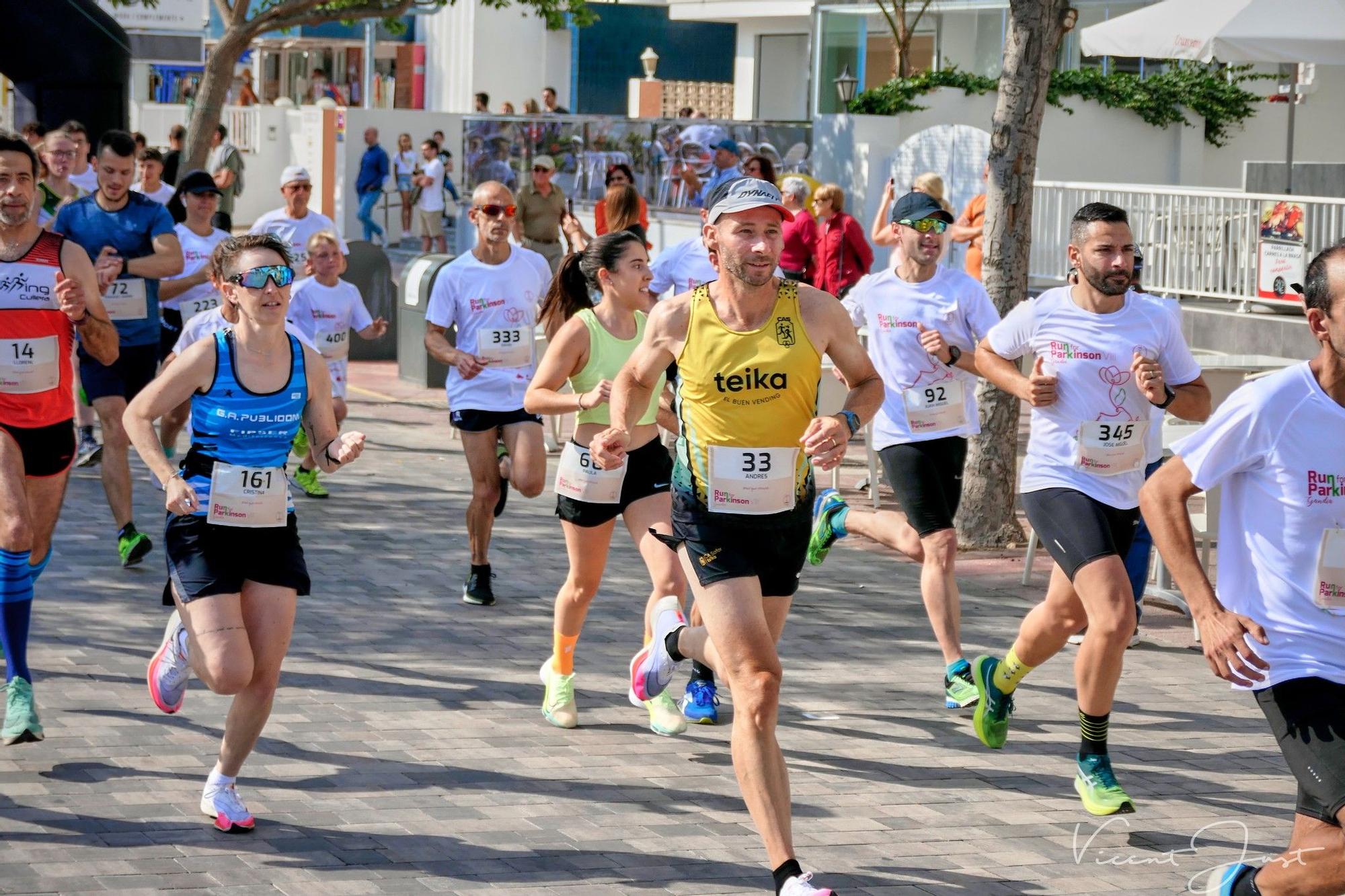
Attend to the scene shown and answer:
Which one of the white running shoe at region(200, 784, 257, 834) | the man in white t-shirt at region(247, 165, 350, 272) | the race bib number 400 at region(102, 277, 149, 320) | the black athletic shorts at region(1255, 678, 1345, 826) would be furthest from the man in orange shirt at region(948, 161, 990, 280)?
the black athletic shorts at region(1255, 678, 1345, 826)

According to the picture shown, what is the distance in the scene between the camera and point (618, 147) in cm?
2689

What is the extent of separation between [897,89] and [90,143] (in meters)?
11.1

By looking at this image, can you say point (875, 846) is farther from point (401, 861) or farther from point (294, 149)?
point (294, 149)

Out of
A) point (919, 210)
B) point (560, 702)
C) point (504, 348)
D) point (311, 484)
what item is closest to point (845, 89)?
point (311, 484)

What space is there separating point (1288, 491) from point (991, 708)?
2578 mm

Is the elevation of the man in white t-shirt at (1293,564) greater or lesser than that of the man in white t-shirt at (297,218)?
lesser

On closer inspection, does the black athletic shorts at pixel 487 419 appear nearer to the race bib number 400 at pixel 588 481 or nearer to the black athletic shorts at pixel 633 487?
the black athletic shorts at pixel 633 487

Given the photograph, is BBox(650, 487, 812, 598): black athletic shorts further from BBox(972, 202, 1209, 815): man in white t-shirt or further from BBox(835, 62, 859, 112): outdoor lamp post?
BBox(835, 62, 859, 112): outdoor lamp post

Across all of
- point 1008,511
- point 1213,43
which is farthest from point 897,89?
point 1008,511

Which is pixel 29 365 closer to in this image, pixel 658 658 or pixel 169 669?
pixel 169 669

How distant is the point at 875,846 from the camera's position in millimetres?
5609

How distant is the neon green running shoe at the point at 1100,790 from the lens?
586 cm

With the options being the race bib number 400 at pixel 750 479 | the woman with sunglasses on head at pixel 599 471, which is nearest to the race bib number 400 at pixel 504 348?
the woman with sunglasses on head at pixel 599 471

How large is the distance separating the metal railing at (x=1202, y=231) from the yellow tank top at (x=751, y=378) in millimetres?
10179
